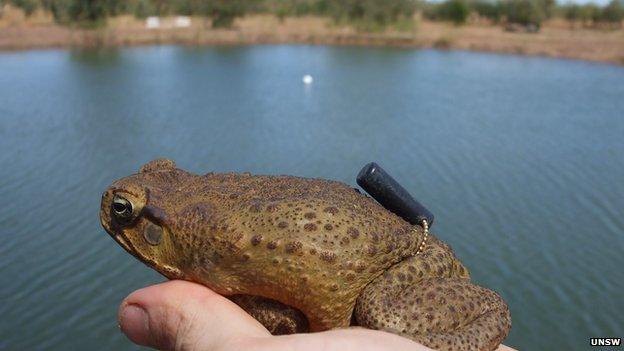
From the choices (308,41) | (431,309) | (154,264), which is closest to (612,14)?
(308,41)

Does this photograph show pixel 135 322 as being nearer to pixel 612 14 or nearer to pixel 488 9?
pixel 612 14

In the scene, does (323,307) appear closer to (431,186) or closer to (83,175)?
(431,186)

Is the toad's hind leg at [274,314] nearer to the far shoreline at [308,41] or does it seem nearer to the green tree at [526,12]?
the far shoreline at [308,41]

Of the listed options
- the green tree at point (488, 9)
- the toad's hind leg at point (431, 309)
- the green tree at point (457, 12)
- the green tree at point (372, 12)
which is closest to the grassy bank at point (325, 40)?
the green tree at point (372, 12)

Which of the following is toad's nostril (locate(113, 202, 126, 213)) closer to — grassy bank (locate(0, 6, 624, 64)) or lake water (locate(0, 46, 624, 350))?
lake water (locate(0, 46, 624, 350))

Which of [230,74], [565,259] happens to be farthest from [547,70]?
[565,259]
